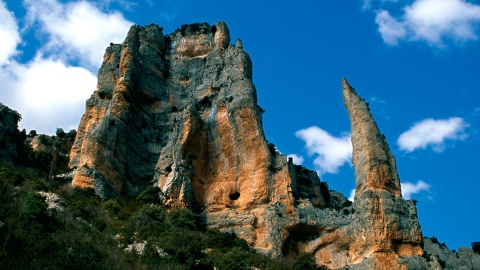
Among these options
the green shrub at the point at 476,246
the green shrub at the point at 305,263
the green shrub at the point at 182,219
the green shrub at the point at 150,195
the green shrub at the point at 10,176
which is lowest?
the green shrub at the point at 305,263

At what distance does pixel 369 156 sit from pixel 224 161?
10565mm

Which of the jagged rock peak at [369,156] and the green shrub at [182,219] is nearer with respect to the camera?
the green shrub at [182,219]

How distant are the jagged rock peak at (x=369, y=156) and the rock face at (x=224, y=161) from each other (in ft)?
0.24

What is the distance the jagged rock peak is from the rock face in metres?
0.07

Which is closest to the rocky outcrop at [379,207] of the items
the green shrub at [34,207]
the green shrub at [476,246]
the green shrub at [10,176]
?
the green shrub at [34,207]

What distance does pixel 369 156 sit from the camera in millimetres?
38594

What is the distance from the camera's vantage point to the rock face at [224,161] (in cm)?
3688

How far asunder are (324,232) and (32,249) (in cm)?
1815

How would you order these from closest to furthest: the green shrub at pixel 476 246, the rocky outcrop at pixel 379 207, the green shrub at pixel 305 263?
the green shrub at pixel 305 263, the rocky outcrop at pixel 379 207, the green shrub at pixel 476 246

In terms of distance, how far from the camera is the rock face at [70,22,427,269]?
36.9 metres

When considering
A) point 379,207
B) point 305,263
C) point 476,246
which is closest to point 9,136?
point 305,263

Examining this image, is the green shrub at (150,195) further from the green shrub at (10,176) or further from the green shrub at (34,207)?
the green shrub at (34,207)

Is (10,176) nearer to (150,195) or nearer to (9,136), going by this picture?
(9,136)

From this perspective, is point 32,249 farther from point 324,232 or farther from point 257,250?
point 324,232
